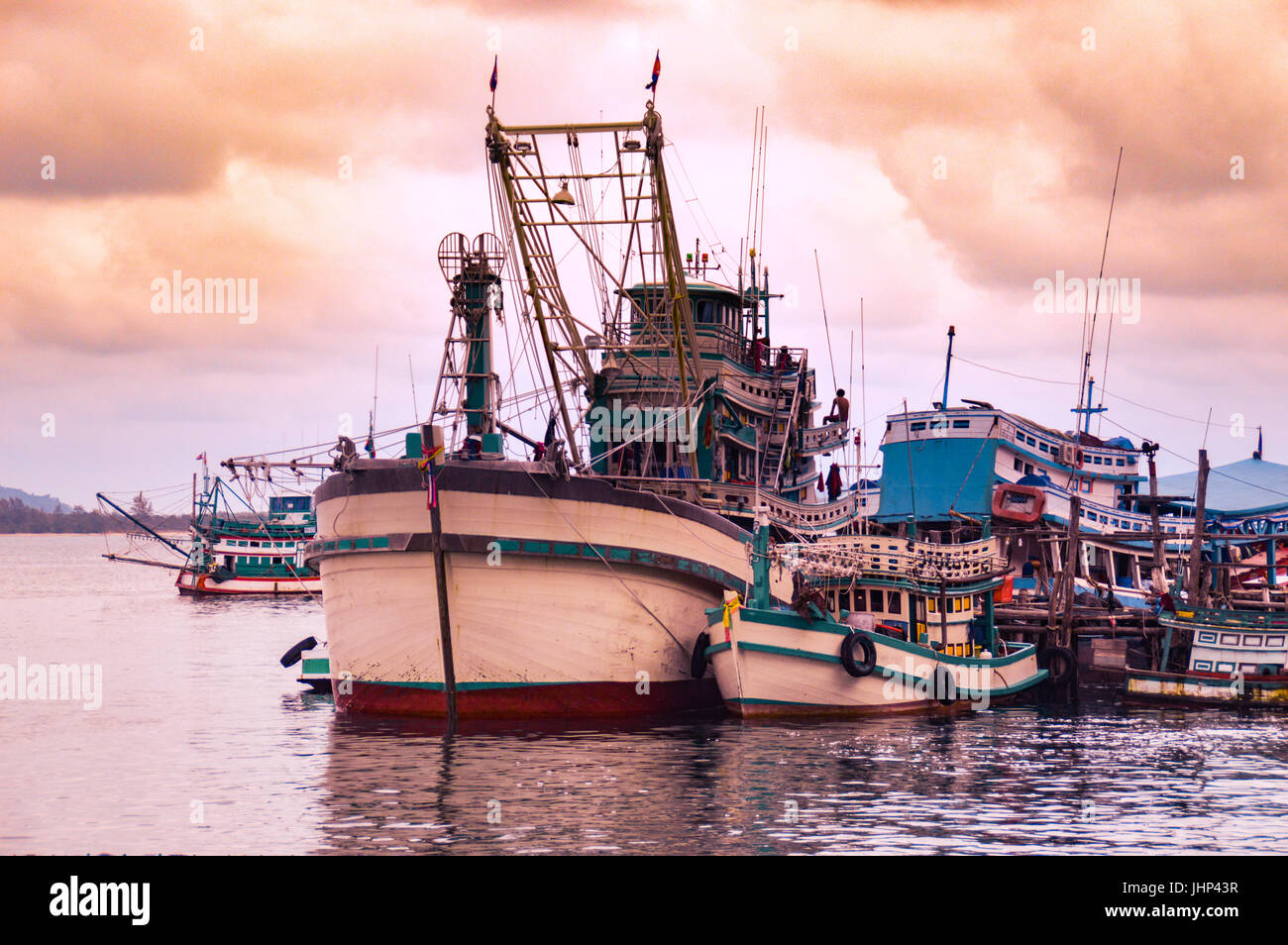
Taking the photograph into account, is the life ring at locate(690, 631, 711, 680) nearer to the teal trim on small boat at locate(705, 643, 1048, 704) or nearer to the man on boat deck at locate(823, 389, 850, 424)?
the teal trim on small boat at locate(705, 643, 1048, 704)

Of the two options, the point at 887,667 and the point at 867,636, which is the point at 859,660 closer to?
the point at 867,636

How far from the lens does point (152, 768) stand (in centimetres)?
2741

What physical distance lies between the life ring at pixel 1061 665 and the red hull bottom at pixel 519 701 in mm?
16635

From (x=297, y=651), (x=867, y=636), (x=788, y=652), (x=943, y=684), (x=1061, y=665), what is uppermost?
(x=867, y=636)

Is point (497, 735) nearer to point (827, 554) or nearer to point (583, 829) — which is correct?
point (583, 829)

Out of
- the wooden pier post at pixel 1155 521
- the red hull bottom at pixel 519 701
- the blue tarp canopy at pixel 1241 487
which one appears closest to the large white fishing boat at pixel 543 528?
the red hull bottom at pixel 519 701

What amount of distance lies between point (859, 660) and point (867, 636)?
2.26 feet

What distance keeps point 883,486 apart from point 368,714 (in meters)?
34.7

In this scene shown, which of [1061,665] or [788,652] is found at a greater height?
[788,652]

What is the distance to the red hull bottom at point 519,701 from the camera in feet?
A: 101

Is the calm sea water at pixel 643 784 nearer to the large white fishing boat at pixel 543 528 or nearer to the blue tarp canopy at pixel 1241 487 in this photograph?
the large white fishing boat at pixel 543 528

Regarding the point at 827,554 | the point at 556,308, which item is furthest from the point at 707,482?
the point at 556,308

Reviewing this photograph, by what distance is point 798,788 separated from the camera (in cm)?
2347

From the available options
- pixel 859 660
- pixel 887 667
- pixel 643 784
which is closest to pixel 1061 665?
pixel 887 667
